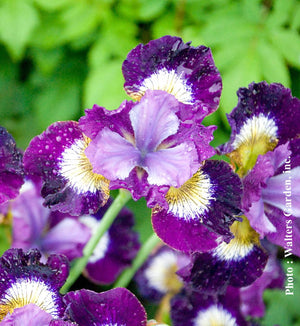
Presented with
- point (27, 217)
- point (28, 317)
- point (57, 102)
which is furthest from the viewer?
point (57, 102)

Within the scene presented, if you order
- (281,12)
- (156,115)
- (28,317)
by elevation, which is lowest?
(28,317)

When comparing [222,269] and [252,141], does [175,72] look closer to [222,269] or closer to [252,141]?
[252,141]

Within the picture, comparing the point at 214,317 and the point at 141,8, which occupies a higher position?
the point at 141,8

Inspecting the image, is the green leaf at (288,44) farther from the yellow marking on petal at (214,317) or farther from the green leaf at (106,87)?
the yellow marking on petal at (214,317)

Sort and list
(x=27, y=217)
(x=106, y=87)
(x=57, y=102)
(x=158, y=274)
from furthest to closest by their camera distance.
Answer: (x=57, y=102), (x=106, y=87), (x=158, y=274), (x=27, y=217)

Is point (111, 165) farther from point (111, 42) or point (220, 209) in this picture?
point (111, 42)

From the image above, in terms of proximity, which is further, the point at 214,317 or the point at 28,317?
the point at 214,317

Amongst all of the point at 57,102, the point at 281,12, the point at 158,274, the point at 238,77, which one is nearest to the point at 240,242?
the point at 158,274

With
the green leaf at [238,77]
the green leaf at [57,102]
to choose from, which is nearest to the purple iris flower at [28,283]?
the green leaf at [238,77]

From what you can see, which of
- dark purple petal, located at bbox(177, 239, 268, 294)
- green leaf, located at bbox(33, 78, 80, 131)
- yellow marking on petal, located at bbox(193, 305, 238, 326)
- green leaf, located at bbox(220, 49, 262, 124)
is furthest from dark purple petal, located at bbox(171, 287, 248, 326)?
green leaf, located at bbox(33, 78, 80, 131)
